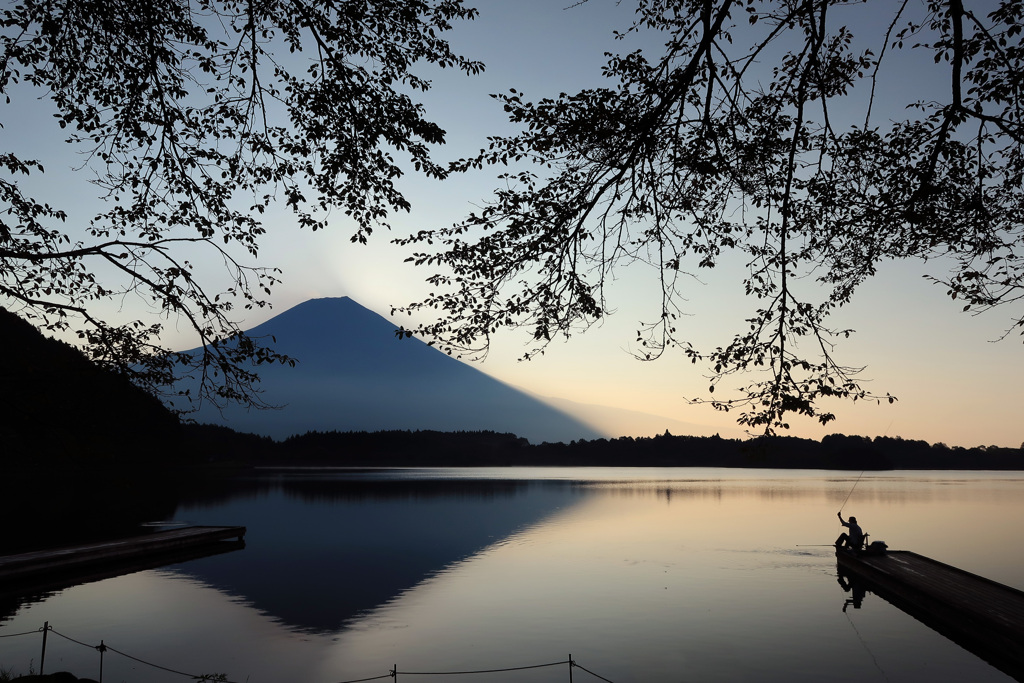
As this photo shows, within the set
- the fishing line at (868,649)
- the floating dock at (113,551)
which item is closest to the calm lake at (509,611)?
the fishing line at (868,649)

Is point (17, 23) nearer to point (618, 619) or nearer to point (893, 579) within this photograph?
point (618, 619)

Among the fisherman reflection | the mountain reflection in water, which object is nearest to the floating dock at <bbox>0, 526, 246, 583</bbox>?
the mountain reflection in water

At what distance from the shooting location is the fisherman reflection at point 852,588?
2486cm

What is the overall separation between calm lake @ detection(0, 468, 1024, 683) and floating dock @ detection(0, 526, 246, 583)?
161 centimetres

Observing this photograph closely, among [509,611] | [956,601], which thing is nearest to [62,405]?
[509,611]

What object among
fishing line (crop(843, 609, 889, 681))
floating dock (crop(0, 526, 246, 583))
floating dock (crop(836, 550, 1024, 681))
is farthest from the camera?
floating dock (crop(0, 526, 246, 583))

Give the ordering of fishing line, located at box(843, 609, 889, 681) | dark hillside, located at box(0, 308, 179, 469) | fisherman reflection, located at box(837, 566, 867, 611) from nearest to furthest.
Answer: dark hillside, located at box(0, 308, 179, 469) < fishing line, located at box(843, 609, 889, 681) < fisherman reflection, located at box(837, 566, 867, 611)

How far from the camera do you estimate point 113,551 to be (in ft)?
99.3

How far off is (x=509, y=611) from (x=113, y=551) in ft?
60.1

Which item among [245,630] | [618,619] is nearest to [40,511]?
[245,630]

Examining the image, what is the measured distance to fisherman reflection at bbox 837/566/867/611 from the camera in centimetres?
2486

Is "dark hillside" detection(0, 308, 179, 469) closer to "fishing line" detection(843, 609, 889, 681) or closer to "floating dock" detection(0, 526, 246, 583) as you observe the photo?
"fishing line" detection(843, 609, 889, 681)

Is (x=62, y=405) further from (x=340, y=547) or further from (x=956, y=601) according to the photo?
(x=340, y=547)

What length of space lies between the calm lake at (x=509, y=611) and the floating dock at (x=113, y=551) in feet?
5.27
